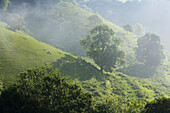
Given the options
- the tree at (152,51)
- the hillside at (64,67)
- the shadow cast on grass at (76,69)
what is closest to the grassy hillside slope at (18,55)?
the hillside at (64,67)

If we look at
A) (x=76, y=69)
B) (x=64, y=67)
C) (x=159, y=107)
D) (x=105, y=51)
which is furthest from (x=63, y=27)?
(x=159, y=107)

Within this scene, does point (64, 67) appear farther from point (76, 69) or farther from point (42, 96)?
point (42, 96)

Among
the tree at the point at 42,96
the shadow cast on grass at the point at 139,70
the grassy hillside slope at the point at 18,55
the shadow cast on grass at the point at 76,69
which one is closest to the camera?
the tree at the point at 42,96

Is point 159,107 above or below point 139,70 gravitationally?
below

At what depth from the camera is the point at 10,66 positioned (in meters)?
42.3

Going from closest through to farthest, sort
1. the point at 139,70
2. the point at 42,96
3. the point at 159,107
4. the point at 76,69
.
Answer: the point at 42,96
the point at 159,107
the point at 76,69
the point at 139,70

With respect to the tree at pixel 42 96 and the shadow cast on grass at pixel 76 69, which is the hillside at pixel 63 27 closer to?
the shadow cast on grass at pixel 76 69

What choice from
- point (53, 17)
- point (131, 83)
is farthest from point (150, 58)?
point (53, 17)

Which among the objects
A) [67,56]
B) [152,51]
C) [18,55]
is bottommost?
[18,55]

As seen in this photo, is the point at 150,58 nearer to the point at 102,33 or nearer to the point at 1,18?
the point at 102,33

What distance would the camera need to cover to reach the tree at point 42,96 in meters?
22.2

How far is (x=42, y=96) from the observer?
922 inches

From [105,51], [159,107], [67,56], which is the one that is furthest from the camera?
[67,56]

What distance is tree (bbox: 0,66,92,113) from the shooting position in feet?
73.0
